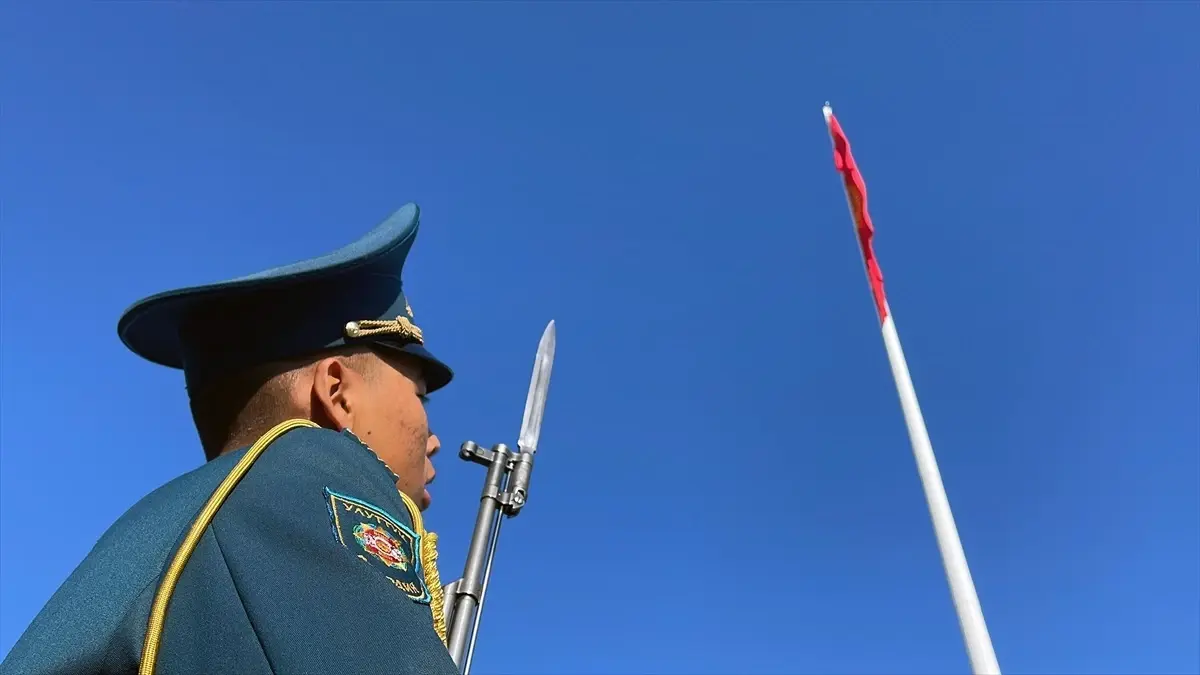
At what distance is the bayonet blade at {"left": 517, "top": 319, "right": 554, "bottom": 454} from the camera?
212 inches

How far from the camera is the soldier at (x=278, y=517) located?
1.13m

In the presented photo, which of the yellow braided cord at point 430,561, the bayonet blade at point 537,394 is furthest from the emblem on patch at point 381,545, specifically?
the bayonet blade at point 537,394

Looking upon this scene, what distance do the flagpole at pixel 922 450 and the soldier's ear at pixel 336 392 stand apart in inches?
236

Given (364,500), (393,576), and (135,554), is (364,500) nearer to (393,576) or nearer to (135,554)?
(393,576)

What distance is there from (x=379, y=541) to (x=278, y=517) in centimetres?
18

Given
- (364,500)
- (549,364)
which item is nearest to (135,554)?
(364,500)

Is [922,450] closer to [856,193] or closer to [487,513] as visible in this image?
[856,193]

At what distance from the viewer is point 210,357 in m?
2.08

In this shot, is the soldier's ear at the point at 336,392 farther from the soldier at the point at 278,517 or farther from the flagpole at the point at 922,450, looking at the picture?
the flagpole at the point at 922,450

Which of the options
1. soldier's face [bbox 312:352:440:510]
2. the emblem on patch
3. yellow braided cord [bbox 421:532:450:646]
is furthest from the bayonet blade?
the emblem on patch

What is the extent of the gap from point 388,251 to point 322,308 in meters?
0.24

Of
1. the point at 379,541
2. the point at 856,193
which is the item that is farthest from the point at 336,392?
the point at 856,193

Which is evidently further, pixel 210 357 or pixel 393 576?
pixel 210 357

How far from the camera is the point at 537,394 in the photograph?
5.84m
